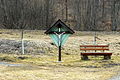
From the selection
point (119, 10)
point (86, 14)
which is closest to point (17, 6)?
point (86, 14)

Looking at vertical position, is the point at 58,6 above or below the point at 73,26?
above

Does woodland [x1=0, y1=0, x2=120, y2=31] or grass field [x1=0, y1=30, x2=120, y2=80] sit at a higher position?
woodland [x1=0, y1=0, x2=120, y2=31]

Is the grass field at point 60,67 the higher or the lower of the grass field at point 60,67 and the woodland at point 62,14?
the lower

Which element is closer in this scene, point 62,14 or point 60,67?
point 60,67

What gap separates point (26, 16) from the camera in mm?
49375

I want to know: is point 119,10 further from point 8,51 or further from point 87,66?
point 87,66

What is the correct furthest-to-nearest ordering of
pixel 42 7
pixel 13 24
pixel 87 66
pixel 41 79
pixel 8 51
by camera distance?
1. pixel 42 7
2. pixel 13 24
3. pixel 8 51
4. pixel 87 66
5. pixel 41 79

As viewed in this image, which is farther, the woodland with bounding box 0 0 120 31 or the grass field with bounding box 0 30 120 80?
the woodland with bounding box 0 0 120 31

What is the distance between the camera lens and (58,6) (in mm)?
53594

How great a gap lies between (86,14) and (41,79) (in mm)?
45208

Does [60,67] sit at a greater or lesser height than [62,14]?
lesser

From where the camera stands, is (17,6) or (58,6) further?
(58,6)

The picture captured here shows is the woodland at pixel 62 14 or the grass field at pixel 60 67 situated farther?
the woodland at pixel 62 14

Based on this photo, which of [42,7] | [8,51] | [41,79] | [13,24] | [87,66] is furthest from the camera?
[42,7]
